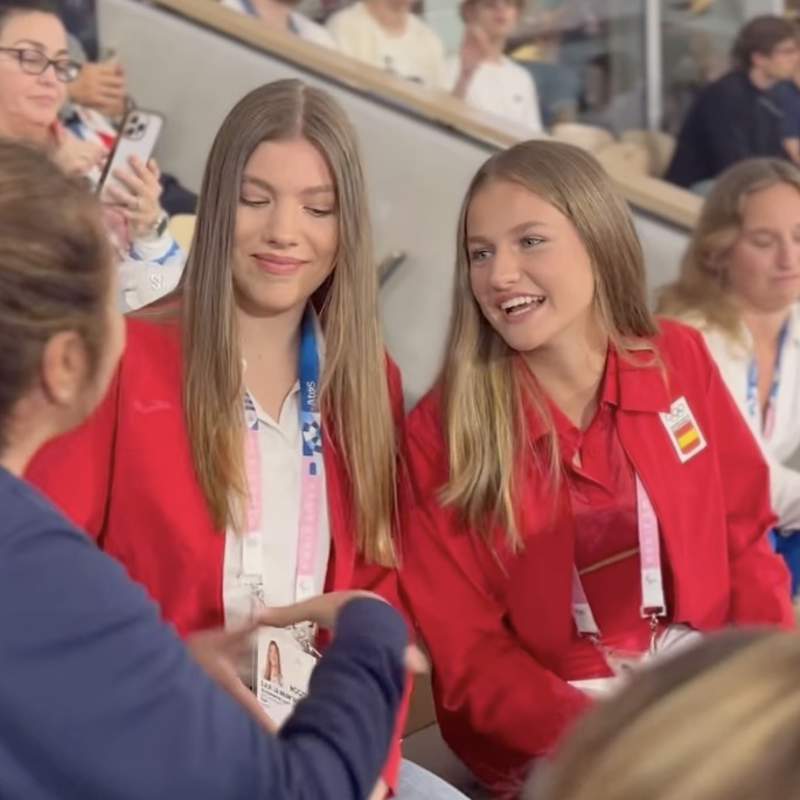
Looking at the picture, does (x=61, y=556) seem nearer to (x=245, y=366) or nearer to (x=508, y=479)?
(x=245, y=366)

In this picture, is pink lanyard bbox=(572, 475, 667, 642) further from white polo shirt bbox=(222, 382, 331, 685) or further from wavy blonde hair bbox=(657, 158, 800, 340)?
wavy blonde hair bbox=(657, 158, 800, 340)

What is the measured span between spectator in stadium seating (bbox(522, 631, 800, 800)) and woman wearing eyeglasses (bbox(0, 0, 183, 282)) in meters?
2.17

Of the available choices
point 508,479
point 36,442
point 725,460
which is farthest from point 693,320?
point 36,442

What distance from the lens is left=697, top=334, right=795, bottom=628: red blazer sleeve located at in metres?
2.55

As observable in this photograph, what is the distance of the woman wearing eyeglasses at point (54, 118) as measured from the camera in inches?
119

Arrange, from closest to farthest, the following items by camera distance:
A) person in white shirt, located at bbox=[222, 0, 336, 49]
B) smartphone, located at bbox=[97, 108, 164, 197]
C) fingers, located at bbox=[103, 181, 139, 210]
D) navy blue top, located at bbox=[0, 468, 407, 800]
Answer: navy blue top, located at bbox=[0, 468, 407, 800] < fingers, located at bbox=[103, 181, 139, 210] < smartphone, located at bbox=[97, 108, 164, 197] < person in white shirt, located at bbox=[222, 0, 336, 49]

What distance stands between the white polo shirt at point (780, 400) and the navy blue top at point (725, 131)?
7.41 ft

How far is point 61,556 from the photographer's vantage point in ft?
4.15

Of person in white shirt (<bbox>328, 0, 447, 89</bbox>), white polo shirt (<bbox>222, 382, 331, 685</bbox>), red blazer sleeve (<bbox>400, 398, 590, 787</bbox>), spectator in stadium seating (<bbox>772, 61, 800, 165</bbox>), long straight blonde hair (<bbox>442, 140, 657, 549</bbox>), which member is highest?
person in white shirt (<bbox>328, 0, 447, 89</bbox>)

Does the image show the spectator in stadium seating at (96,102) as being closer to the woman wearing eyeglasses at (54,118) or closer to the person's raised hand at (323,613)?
the woman wearing eyeglasses at (54,118)

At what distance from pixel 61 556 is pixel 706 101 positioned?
16.4 feet

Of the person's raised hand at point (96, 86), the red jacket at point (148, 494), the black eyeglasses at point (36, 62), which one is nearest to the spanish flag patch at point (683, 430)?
the red jacket at point (148, 494)

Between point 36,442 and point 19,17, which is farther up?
point 19,17

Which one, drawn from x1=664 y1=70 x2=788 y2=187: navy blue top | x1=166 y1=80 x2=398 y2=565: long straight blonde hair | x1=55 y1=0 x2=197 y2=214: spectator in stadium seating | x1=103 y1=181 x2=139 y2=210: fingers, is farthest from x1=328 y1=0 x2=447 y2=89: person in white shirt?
x1=166 y1=80 x2=398 y2=565: long straight blonde hair
